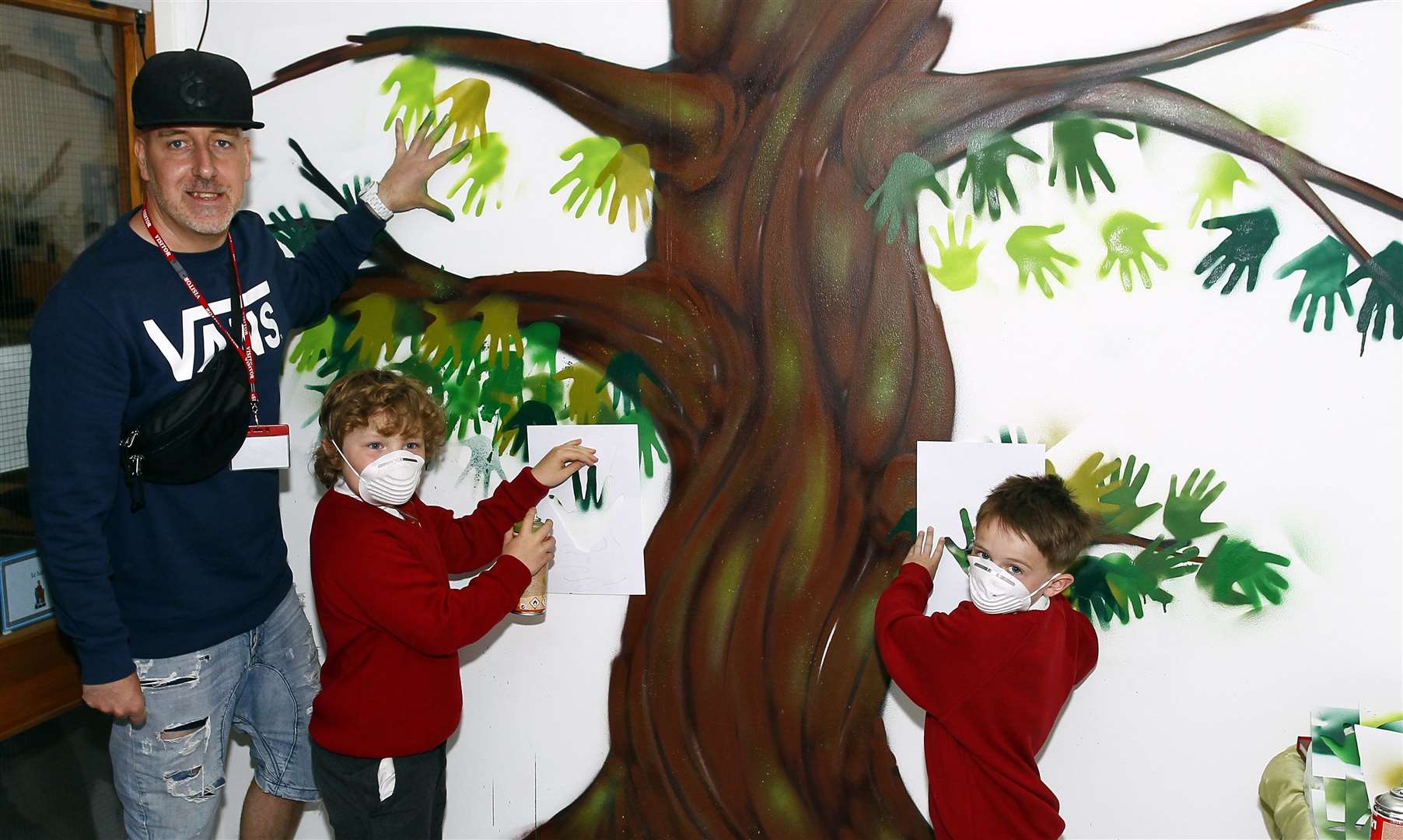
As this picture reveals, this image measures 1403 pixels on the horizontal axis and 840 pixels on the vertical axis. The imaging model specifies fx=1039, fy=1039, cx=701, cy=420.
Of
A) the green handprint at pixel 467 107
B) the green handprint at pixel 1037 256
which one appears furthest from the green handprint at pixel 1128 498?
the green handprint at pixel 467 107

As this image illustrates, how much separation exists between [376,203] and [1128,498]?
1572 mm

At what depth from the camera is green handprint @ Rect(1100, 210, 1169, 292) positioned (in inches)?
73.4

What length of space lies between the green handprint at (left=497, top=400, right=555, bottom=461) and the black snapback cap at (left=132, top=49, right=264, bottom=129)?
0.74m

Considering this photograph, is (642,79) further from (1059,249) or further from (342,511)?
(342,511)

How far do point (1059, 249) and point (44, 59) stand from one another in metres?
1.99

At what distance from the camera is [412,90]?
2.13 m

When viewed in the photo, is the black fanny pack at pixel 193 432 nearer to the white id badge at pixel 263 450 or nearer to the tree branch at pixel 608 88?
the white id badge at pixel 263 450

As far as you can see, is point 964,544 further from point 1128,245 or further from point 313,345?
point 313,345

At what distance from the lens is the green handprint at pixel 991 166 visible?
189 centimetres

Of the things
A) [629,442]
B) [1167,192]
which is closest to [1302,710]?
[1167,192]

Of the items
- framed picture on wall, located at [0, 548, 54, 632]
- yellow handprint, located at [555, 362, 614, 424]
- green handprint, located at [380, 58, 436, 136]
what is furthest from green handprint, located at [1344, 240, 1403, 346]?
framed picture on wall, located at [0, 548, 54, 632]

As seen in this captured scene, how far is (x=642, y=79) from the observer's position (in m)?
2.03

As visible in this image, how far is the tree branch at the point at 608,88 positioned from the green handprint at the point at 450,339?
18.9 inches

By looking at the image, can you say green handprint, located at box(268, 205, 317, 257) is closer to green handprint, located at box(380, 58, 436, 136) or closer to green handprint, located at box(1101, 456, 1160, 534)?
green handprint, located at box(380, 58, 436, 136)
